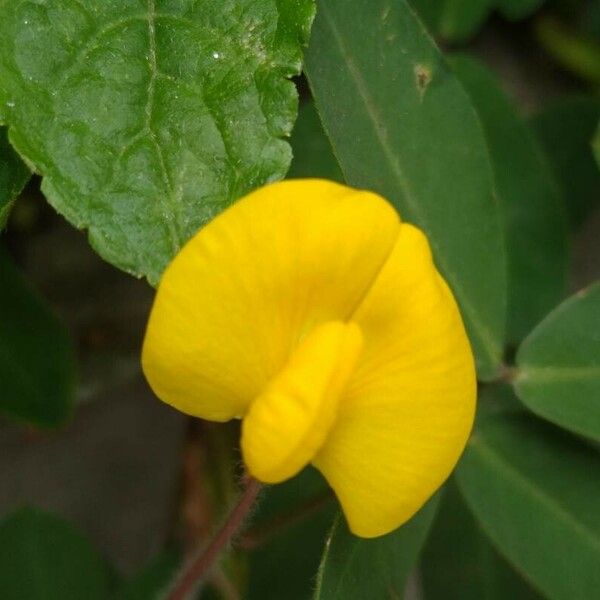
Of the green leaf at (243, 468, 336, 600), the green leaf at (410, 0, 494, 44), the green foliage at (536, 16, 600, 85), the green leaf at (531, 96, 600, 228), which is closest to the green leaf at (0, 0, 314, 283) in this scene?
the green leaf at (243, 468, 336, 600)

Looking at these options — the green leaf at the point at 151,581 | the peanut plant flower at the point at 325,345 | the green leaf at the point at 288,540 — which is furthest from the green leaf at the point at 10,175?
the green leaf at the point at 151,581

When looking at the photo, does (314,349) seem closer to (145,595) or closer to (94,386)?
(145,595)

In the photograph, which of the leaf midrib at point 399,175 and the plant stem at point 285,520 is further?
the plant stem at point 285,520

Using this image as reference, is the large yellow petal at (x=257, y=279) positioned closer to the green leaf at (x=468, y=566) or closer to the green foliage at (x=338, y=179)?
the green foliage at (x=338, y=179)

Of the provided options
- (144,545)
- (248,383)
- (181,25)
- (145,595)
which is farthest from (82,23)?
(144,545)

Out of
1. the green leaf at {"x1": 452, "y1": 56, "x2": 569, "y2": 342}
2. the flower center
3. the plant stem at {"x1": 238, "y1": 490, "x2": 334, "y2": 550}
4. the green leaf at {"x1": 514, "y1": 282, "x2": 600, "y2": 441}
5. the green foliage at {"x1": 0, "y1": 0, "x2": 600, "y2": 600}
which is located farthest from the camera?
the green leaf at {"x1": 452, "y1": 56, "x2": 569, "y2": 342}

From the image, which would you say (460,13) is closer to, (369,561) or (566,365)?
(566,365)

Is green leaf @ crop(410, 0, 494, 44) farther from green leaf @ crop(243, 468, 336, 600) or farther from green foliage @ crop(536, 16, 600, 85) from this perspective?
green leaf @ crop(243, 468, 336, 600)
